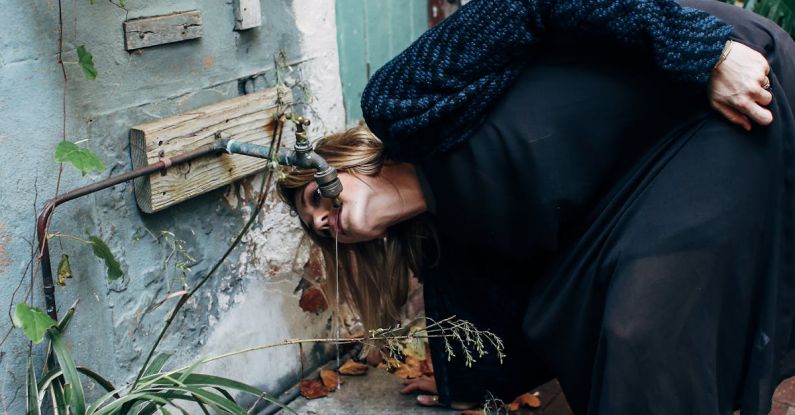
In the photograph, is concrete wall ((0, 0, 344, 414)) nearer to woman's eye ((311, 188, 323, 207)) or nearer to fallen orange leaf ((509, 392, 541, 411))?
woman's eye ((311, 188, 323, 207))

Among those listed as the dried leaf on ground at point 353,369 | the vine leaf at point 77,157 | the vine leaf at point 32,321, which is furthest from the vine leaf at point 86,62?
the dried leaf on ground at point 353,369

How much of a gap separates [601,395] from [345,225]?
0.81 m

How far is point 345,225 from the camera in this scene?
2404mm

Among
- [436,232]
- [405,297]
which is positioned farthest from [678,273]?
[405,297]

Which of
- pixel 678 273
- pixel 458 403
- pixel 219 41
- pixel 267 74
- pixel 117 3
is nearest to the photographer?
pixel 678 273

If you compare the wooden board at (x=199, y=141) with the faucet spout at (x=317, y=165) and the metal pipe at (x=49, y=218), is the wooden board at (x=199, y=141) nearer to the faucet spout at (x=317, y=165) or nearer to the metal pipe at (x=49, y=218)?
the metal pipe at (x=49, y=218)

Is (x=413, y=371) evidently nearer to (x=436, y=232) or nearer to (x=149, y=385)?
(x=436, y=232)

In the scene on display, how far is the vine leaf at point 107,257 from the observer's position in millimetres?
2212

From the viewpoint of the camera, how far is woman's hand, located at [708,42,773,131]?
2.06 metres

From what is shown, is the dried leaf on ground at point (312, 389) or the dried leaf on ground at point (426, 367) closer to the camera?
the dried leaf on ground at point (312, 389)

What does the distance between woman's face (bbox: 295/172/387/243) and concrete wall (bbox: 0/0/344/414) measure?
Answer: 39cm

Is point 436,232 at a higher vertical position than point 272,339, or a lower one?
higher

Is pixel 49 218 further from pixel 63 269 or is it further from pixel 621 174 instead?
pixel 621 174

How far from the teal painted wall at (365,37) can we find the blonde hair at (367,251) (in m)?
0.77
